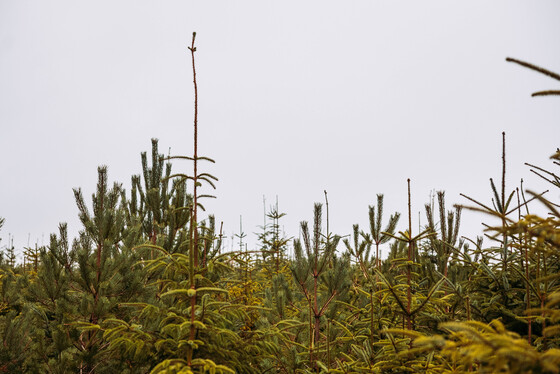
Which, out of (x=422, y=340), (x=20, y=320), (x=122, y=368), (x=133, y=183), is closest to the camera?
(x=422, y=340)

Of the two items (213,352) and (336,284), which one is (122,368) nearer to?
(213,352)

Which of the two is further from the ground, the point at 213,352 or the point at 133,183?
the point at 133,183

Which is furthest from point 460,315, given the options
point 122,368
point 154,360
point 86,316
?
point 86,316

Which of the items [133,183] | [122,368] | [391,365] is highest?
[133,183]

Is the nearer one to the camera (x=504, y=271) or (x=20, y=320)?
(x=504, y=271)

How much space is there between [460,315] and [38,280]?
595 centimetres

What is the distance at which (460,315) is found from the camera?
420cm

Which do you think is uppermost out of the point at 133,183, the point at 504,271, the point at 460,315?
the point at 133,183

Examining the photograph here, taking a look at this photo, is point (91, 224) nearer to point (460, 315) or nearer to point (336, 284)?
point (336, 284)

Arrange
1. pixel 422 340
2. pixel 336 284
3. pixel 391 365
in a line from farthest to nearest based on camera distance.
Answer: pixel 336 284 → pixel 391 365 → pixel 422 340

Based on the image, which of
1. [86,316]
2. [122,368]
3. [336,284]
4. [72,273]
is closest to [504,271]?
[336,284]

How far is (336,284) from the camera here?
5.44 m

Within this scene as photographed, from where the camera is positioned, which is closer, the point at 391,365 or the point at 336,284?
the point at 391,365

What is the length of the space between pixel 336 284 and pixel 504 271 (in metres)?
2.05
